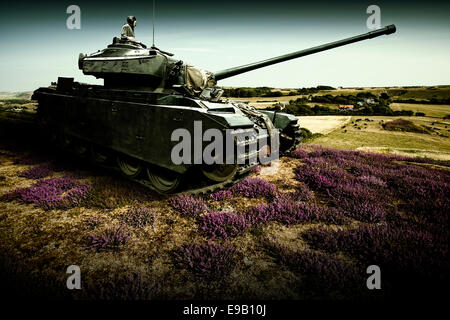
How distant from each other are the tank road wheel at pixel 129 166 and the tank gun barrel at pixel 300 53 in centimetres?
389

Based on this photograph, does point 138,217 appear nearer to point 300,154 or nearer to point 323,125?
point 300,154

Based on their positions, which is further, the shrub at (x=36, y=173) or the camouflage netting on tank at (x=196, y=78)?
the shrub at (x=36, y=173)

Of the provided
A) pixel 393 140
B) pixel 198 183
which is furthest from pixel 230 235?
pixel 393 140

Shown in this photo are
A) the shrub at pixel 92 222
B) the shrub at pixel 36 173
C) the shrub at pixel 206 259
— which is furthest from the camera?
the shrub at pixel 36 173

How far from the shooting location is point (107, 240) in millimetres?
3510

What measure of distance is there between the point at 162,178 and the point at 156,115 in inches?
68.0

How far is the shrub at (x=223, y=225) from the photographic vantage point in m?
3.86

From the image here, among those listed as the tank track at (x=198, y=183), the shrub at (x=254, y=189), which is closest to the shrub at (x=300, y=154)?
the shrub at (x=254, y=189)

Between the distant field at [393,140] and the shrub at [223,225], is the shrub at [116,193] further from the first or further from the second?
the distant field at [393,140]

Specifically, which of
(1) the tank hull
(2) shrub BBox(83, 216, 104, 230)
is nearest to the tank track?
(1) the tank hull

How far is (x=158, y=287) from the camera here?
2.69 metres

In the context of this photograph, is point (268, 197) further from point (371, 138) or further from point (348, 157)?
point (371, 138)

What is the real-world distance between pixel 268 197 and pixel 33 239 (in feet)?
15.4

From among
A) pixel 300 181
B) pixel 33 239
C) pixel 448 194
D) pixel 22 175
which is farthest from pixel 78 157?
pixel 448 194
